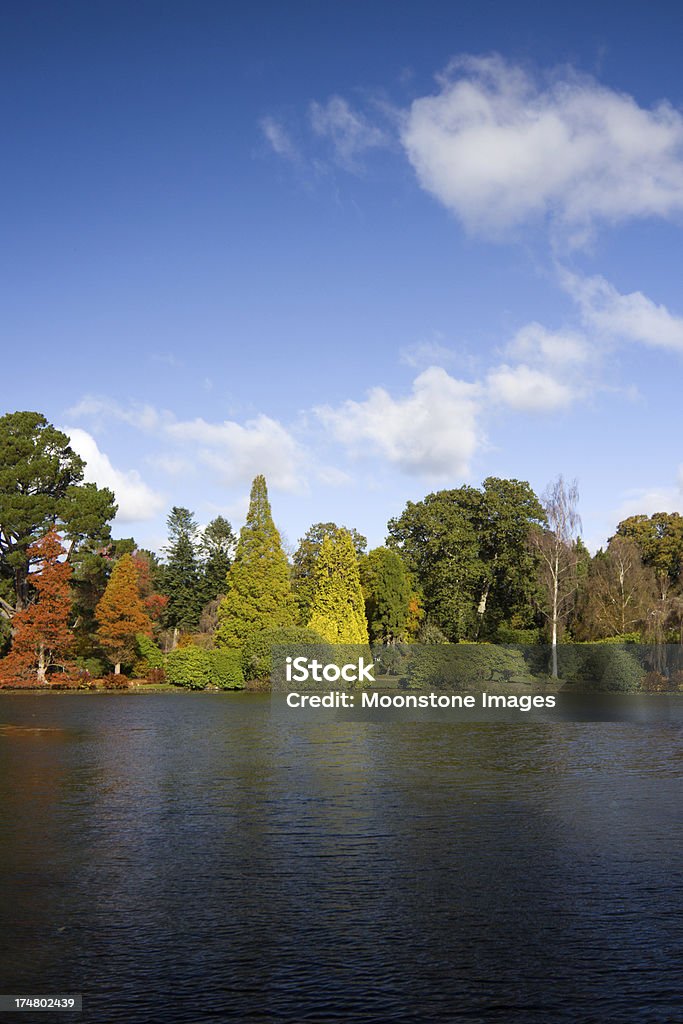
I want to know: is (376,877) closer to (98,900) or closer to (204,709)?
(98,900)

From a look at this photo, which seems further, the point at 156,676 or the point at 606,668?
the point at 156,676

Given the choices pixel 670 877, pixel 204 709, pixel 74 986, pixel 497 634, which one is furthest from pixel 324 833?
pixel 497 634

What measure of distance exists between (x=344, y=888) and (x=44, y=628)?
38.9 m

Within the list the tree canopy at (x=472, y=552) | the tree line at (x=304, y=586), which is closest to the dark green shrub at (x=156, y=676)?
the tree line at (x=304, y=586)

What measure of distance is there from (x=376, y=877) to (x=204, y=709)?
84.0 feet

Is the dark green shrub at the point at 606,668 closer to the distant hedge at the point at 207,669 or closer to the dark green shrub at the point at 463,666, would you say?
the dark green shrub at the point at 463,666

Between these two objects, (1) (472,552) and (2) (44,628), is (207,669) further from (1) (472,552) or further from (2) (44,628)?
(1) (472,552)

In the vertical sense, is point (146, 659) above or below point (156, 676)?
above

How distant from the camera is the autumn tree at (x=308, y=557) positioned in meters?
59.2

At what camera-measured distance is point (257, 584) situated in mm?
50312

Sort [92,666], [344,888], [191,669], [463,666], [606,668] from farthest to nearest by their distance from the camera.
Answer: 1. [92,666]
2. [191,669]
3. [606,668]
4. [463,666]
5. [344,888]

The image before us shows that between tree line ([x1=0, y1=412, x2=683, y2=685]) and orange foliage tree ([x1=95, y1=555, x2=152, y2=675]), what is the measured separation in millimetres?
80

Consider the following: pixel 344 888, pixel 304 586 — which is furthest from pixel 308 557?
pixel 344 888

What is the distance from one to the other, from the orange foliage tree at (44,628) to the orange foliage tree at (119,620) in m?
1.86
